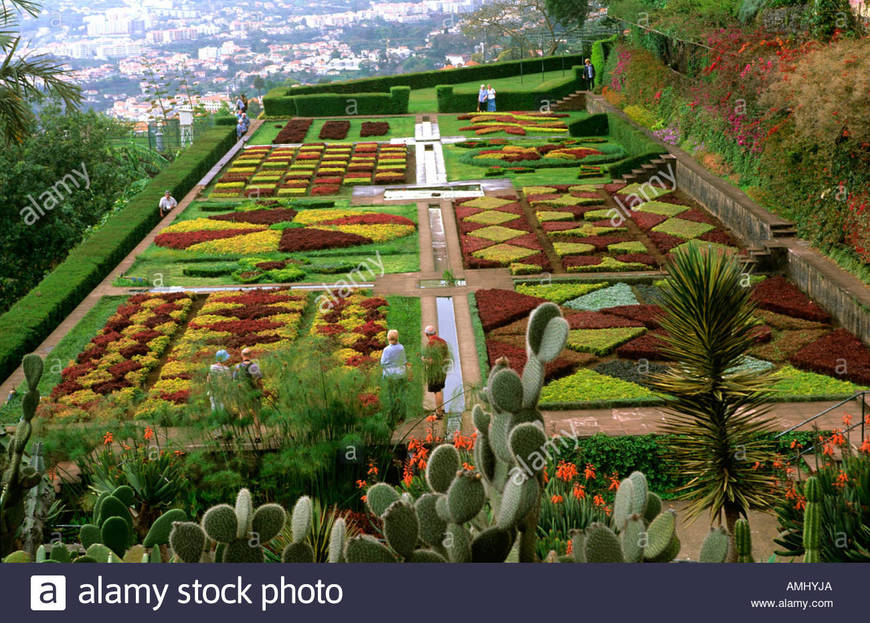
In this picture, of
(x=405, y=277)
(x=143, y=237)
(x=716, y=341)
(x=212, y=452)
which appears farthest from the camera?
→ (x=143, y=237)

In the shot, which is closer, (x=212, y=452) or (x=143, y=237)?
(x=212, y=452)

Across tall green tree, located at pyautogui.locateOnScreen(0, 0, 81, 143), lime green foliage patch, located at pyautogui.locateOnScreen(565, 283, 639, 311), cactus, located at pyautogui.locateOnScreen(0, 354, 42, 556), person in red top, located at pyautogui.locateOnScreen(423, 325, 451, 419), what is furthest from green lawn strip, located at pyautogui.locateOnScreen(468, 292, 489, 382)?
cactus, located at pyautogui.locateOnScreen(0, 354, 42, 556)

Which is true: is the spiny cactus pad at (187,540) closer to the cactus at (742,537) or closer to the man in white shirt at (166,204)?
the cactus at (742,537)

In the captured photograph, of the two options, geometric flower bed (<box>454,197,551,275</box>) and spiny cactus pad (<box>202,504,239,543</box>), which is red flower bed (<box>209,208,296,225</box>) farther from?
spiny cactus pad (<box>202,504,239,543</box>)

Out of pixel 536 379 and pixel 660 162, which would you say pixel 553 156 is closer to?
pixel 660 162

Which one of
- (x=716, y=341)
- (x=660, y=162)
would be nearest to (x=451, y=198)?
(x=660, y=162)

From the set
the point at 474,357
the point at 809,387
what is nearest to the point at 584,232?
the point at 474,357

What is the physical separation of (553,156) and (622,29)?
40.2 feet

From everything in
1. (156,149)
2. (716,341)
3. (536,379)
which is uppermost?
(536,379)

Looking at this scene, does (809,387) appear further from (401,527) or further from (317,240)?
(317,240)

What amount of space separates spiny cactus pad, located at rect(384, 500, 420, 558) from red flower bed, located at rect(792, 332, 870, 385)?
431 inches

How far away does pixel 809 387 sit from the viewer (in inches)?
521

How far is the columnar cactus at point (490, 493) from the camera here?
403cm

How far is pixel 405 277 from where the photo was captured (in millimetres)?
19047
